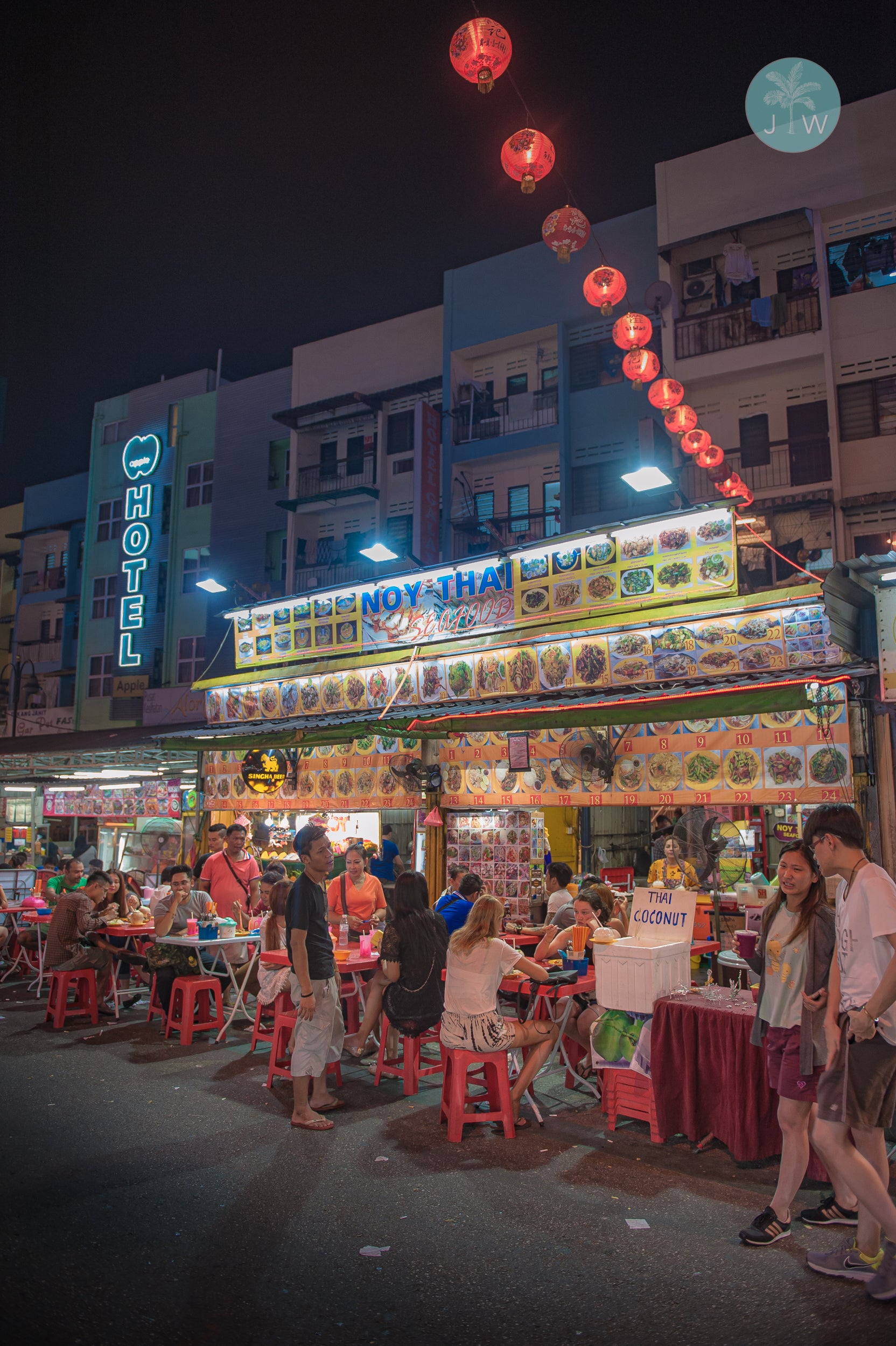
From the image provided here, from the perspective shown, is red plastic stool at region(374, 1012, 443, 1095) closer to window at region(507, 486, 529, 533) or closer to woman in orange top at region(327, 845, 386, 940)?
woman in orange top at region(327, 845, 386, 940)

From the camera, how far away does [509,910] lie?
13.2 m

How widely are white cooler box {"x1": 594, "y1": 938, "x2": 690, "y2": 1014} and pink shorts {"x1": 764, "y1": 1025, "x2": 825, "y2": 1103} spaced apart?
142 cm

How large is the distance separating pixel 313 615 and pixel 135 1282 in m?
11.8

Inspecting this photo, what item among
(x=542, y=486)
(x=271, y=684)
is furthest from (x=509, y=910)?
(x=542, y=486)

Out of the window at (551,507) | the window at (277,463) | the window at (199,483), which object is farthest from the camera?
the window at (199,483)

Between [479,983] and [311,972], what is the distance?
123cm

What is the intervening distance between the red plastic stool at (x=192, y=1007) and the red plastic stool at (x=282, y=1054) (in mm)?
1568

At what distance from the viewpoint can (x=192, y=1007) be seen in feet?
28.5

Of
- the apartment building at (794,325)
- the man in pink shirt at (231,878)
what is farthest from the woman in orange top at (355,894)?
the apartment building at (794,325)

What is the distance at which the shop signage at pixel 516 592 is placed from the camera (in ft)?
34.2

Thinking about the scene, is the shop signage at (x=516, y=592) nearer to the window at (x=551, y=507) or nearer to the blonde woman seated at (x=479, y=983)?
the blonde woman seated at (x=479, y=983)

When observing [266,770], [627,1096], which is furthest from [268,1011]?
[266,770]

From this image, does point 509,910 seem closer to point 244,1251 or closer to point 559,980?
point 559,980

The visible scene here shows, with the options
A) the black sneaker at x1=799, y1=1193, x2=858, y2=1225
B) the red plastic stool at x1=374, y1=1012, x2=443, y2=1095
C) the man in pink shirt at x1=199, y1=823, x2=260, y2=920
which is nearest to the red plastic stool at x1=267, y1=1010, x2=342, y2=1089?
the red plastic stool at x1=374, y1=1012, x2=443, y2=1095
